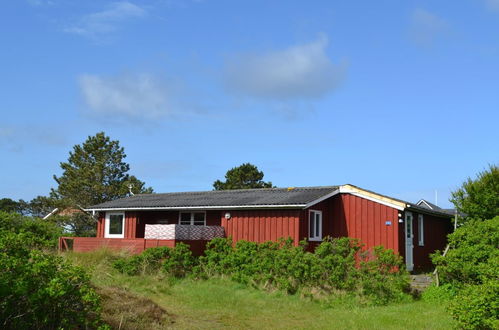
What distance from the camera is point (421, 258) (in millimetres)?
22109

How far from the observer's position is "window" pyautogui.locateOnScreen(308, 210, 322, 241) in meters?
20.4

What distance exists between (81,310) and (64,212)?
132 feet

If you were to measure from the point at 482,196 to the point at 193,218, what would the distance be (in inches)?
506

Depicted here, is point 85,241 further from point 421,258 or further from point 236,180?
point 236,180

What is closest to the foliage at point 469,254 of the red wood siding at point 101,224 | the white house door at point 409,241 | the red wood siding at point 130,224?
the white house door at point 409,241

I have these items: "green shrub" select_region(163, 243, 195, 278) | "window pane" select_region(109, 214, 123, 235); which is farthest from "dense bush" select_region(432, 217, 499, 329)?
"window pane" select_region(109, 214, 123, 235)

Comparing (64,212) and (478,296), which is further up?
(64,212)

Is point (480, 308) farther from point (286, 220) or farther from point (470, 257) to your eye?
point (286, 220)

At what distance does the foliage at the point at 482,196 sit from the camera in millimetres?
22047

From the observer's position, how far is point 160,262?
60.3 feet

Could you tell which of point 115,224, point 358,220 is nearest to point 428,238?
point 358,220

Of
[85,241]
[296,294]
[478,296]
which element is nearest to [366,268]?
[296,294]

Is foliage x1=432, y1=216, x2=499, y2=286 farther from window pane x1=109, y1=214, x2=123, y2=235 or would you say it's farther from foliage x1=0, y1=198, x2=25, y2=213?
foliage x1=0, y1=198, x2=25, y2=213

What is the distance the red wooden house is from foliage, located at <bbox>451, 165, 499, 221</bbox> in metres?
1.42
